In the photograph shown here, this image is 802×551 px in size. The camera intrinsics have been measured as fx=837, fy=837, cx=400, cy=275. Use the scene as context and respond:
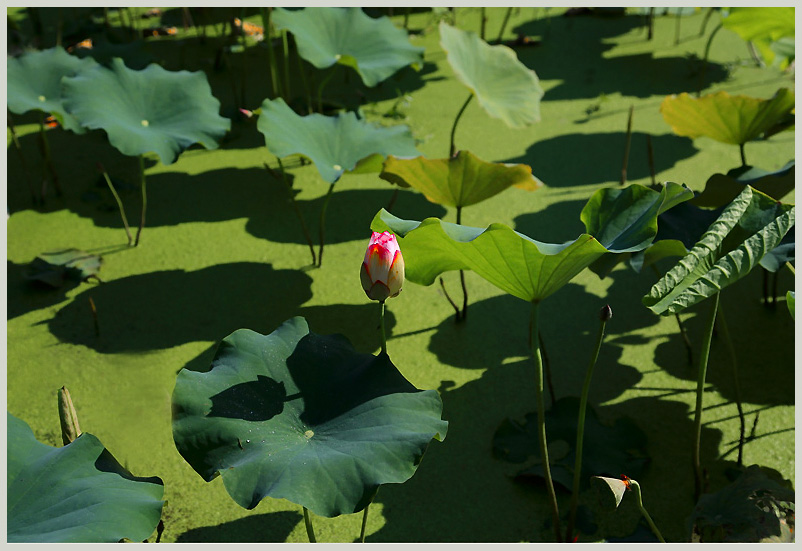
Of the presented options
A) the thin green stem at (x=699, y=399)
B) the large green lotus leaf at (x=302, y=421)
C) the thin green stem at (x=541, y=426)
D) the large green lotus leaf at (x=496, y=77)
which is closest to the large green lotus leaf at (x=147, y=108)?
the large green lotus leaf at (x=496, y=77)

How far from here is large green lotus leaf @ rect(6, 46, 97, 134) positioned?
2709 mm

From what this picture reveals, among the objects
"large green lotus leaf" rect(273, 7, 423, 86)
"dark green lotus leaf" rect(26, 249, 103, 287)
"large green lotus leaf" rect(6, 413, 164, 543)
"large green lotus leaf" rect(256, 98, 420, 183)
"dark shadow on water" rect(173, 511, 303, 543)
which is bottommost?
"dark shadow on water" rect(173, 511, 303, 543)

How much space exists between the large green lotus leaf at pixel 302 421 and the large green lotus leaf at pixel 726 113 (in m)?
1.42

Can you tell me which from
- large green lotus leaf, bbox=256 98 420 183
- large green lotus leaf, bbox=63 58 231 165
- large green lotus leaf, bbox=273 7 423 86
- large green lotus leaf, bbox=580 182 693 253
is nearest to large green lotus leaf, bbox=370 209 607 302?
large green lotus leaf, bbox=580 182 693 253

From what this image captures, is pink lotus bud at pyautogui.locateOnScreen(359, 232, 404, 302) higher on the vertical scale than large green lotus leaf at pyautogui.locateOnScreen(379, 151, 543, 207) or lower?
higher

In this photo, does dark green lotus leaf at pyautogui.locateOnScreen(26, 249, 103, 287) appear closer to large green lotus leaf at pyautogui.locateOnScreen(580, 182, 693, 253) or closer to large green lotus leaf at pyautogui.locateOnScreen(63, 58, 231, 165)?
large green lotus leaf at pyautogui.locateOnScreen(63, 58, 231, 165)

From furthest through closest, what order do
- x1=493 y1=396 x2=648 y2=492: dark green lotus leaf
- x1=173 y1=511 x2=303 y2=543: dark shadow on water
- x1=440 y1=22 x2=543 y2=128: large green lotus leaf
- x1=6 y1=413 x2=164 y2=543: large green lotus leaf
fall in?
x1=440 y1=22 x2=543 y2=128: large green lotus leaf → x1=493 y1=396 x2=648 y2=492: dark green lotus leaf → x1=173 y1=511 x2=303 y2=543: dark shadow on water → x1=6 y1=413 x2=164 y2=543: large green lotus leaf

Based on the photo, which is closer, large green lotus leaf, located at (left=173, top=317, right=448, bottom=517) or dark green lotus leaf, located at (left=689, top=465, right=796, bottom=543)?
large green lotus leaf, located at (left=173, top=317, right=448, bottom=517)

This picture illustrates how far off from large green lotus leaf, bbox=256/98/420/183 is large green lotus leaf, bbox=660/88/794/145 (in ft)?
2.69

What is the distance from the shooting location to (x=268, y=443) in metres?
1.46

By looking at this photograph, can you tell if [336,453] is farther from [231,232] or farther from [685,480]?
[231,232]

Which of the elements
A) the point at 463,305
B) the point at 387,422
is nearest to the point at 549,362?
the point at 463,305

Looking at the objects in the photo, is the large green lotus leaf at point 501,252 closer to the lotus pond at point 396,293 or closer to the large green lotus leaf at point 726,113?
the lotus pond at point 396,293

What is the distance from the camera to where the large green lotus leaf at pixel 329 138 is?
242cm
